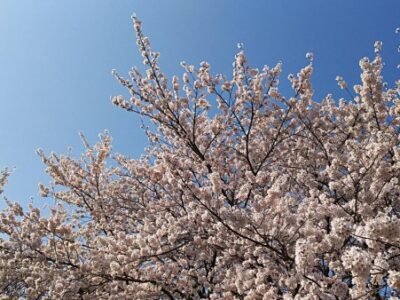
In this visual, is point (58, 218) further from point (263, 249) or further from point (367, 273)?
point (367, 273)

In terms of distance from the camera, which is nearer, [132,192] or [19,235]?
[19,235]

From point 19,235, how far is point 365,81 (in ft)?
26.5

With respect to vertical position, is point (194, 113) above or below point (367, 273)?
above

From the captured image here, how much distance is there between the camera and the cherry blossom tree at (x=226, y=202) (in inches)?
218

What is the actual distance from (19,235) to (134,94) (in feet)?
Result: 13.8

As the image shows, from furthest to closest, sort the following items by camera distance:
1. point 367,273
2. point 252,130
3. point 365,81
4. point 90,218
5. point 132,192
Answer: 1. point 132,192
2. point 90,218
3. point 252,130
4. point 365,81
5. point 367,273

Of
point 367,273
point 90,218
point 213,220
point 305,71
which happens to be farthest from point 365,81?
point 90,218

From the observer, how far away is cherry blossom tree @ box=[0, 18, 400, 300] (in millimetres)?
5547

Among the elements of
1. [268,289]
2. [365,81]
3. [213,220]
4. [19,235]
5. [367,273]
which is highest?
[365,81]

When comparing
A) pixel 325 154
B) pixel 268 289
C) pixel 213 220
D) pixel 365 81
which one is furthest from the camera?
pixel 325 154

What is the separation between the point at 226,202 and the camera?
27.4 ft

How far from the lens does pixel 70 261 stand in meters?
7.63

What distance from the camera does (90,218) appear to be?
10547mm

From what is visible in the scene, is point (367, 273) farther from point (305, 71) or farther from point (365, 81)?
point (305, 71)
